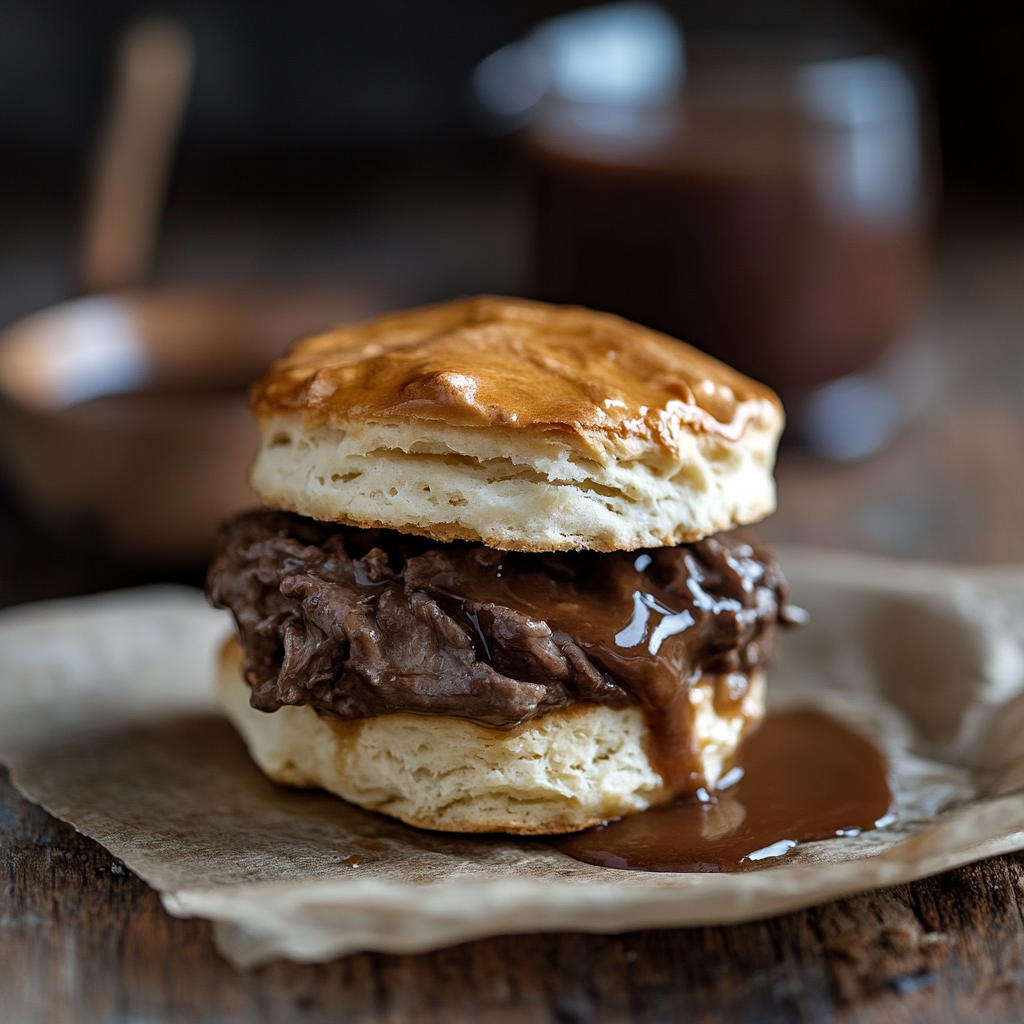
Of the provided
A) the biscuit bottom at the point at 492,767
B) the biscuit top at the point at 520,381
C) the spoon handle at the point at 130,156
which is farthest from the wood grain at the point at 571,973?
the spoon handle at the point at 130,156

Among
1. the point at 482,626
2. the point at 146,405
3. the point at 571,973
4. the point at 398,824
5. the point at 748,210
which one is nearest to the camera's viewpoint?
the point at 571,973

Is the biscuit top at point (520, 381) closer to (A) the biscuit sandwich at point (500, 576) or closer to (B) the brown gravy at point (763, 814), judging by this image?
(A) the biscuit sandwich at point (500, 576)

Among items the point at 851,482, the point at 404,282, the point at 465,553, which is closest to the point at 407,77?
the point at 404,282

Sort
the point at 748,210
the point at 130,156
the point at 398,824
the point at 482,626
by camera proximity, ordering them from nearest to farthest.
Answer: the point at 482,626
the point at 398,824
the point at 748,210
the point at 130,156

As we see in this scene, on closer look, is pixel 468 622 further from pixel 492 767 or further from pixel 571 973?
pixel 571 973

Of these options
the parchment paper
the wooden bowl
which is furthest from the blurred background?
the parchment paper

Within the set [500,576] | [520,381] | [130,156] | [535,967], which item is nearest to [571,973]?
[535,967]

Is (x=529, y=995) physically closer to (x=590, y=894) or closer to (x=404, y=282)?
(x=590, y=894)
